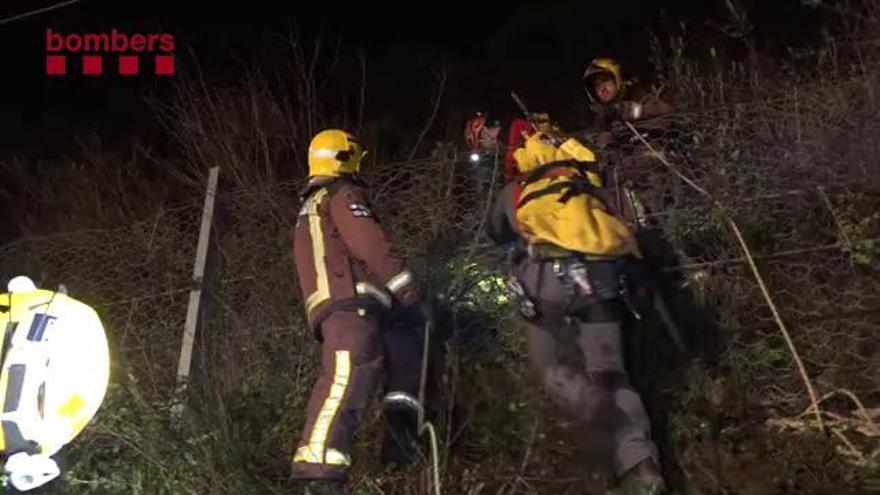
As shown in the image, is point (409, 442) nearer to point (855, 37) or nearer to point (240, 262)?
point (240, 262)

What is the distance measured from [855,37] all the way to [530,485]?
313 centimetres

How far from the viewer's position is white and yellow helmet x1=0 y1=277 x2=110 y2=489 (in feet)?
18.6

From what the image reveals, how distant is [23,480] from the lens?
5.65 m

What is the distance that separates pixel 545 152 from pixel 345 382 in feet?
4.60

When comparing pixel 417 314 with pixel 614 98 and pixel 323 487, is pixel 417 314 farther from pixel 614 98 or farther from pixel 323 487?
pixel 614 98

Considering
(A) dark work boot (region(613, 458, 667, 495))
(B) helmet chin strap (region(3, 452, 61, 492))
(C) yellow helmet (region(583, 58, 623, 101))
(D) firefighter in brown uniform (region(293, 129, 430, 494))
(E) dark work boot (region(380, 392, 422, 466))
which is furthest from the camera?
(C) yellow helmet (region(583, 58, 623, 101))

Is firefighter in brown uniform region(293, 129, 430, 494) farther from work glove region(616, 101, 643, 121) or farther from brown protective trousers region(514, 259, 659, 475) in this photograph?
work glove region(616, 101, 643, 121)

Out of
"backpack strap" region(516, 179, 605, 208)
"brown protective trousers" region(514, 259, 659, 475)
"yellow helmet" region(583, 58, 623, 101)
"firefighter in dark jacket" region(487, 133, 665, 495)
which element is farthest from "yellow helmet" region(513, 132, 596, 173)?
"yellow helmet" region(583, 58, 623, 101)

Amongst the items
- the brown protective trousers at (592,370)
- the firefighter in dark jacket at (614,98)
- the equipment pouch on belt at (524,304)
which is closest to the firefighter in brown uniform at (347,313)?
the equipment pouch on belt at (524,304)

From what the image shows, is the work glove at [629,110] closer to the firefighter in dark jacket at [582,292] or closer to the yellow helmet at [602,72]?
the yellow helmet at [602,72]

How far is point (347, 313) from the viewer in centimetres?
508

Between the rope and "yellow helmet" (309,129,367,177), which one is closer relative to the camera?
the rope

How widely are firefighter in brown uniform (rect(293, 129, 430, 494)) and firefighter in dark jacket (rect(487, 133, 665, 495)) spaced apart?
643mm

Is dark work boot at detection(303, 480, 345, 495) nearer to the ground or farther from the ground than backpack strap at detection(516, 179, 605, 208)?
nearer to the ground
